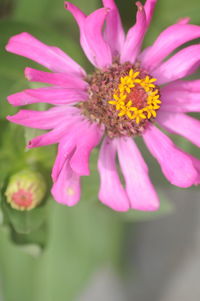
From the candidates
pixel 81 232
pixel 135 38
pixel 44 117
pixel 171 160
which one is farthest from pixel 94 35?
pixel 81 232

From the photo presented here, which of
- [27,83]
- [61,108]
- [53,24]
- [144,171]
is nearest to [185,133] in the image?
[144,171]

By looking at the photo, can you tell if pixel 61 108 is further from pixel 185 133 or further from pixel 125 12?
pixel 125 12

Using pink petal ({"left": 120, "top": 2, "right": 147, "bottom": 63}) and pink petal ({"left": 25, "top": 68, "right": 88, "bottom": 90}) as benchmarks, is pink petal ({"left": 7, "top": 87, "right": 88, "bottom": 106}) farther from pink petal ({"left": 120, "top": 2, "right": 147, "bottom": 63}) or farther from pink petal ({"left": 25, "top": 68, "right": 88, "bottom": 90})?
pink petal ({"left": 120, "top": 2, "right": 147, "bottom": 63})

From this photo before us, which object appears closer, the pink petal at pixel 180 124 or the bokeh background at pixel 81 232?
the pink petal at pixel 180 124

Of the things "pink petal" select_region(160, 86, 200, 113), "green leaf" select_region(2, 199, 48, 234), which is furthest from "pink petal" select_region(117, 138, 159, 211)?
"green leaf" select_region(2, 199, 48, 234)

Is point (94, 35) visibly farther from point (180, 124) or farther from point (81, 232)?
point (81, 232)

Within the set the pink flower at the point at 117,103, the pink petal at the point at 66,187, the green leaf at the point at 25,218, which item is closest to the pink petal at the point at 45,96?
the pink flower at the point at 117,103

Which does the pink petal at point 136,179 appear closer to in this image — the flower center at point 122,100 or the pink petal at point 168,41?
the flower center at point 122,100
